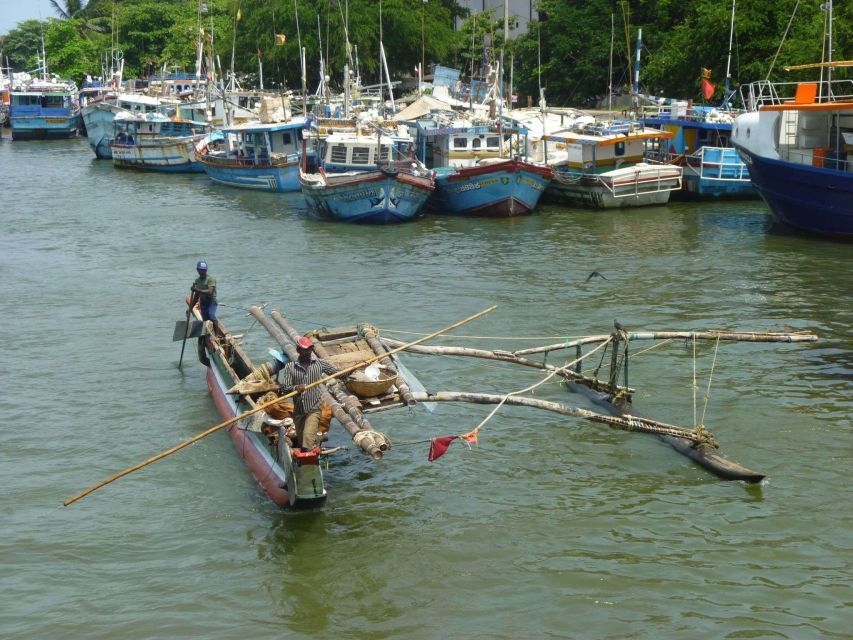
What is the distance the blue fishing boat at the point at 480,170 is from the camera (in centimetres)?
3512

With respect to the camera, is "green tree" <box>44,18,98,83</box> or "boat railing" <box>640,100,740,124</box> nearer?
"boat railing" <box>640,100,740,124</box>

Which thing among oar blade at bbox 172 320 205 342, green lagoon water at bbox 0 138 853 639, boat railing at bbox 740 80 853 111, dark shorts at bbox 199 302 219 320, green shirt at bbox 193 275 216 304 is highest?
boat railing at bbox 740 80 853 111

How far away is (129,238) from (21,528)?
2177cm

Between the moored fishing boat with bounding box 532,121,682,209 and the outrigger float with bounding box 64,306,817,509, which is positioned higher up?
the moored fishing boat with bounding box 532,121,682,209

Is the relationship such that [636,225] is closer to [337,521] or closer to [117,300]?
[117,300]

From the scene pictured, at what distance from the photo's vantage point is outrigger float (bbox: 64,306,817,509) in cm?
1189

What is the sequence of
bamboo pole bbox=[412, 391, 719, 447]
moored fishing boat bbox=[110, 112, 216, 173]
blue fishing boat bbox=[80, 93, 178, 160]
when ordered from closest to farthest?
bamboo pole bbox=[412, 391, 719, 447] < moored fishing boat bbox=[110, 112, 216, 173] < blue fishing boat bbox=[80, 93, 178, 160]

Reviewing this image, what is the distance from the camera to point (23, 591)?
1117 centimetres

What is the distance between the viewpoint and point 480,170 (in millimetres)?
35000

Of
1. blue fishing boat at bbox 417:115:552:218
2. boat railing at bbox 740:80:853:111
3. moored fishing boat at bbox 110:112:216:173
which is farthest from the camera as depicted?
moored fishing boat at bbox 110:112:216:173

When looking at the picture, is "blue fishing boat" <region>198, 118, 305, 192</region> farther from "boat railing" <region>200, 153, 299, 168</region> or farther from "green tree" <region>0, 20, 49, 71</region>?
"green tree" <region>0, 20, 49, 71</region>

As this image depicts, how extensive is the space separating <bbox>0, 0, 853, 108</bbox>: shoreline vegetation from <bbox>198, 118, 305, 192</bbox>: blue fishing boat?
36.6 feet

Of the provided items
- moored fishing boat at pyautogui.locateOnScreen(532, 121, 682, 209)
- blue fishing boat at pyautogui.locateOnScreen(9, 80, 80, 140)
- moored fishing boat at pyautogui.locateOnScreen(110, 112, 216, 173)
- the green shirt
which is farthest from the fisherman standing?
blue fishing boat at pyautogui.locateOnScreen(9, 80, 80, 140)

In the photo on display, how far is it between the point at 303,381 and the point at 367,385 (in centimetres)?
108
